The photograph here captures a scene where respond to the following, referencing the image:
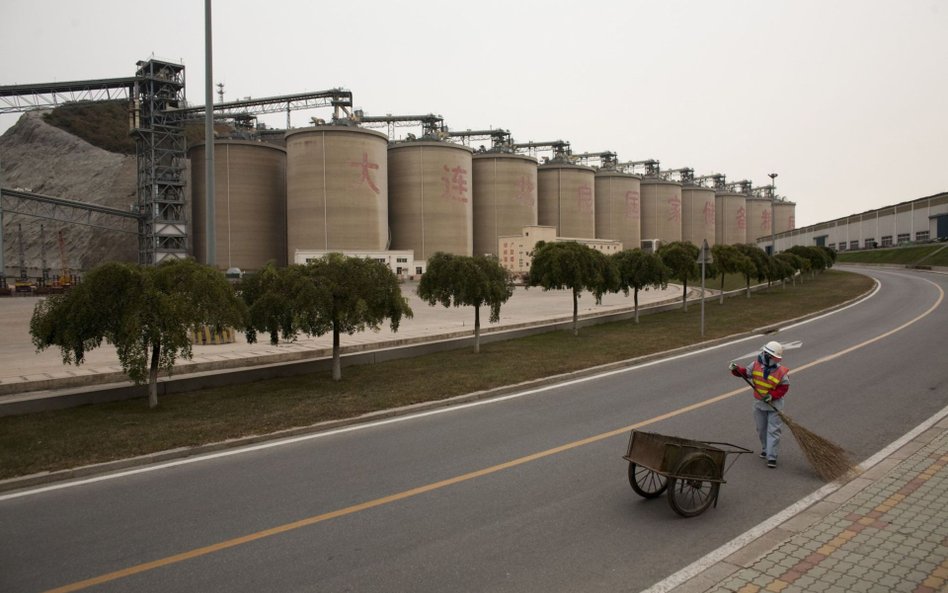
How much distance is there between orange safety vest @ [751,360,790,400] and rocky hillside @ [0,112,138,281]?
345 feet

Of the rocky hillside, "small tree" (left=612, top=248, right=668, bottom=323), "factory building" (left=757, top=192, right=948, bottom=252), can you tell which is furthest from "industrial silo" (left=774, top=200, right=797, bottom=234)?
the rocky hillside

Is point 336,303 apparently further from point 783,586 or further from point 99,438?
point 783,586

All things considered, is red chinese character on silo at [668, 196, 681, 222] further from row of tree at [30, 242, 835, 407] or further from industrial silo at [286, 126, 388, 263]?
row of tree at [30, 242, 835, 407]

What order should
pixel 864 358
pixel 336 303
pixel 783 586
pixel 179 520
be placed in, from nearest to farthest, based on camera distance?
pixel 783 586 < pixel 179 520 < pixel 336 303 < pixel 864 358

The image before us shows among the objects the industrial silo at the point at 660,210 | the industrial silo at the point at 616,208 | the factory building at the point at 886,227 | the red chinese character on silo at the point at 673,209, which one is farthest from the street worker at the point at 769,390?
the red chinese character on silo at the point at 673,209

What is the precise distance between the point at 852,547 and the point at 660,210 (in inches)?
4464

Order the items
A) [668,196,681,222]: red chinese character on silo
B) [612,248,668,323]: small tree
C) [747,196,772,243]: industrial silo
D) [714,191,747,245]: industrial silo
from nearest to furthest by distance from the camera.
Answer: [612,248,668,323]: small tree, [668,196,681,222]: red chinese character on silo, [714,191,747,245]: industrial silo, [747,196,772,243]: industrial silo

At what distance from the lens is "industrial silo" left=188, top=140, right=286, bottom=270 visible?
2815 inches

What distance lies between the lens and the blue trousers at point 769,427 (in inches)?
311

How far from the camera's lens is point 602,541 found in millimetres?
5875

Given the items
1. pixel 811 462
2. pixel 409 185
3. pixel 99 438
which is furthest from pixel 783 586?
pixel 409 185

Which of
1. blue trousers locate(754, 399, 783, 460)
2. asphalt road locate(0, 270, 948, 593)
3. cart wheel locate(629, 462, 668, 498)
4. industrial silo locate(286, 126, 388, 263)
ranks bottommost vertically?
asphalt road locate(0, 270, 948, 593)

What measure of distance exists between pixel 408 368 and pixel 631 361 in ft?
20.6

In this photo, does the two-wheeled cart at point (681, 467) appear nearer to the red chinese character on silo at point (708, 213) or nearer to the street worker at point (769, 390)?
the street worker at point (769, 390)
